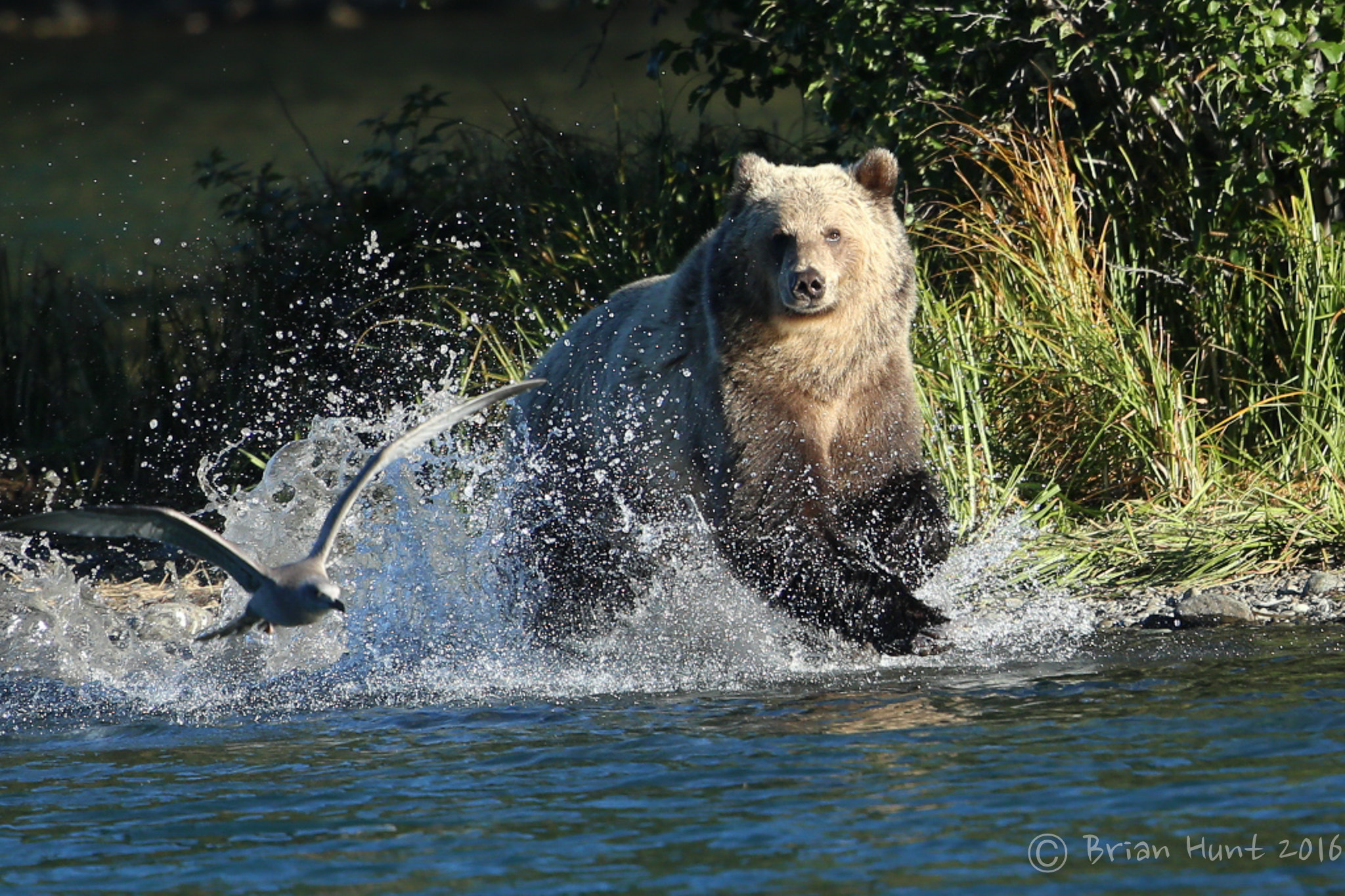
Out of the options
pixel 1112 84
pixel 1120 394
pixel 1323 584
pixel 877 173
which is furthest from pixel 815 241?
pixel 1112 84

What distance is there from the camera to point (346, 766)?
488 cm

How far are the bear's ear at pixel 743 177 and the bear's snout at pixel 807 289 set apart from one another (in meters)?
0.62

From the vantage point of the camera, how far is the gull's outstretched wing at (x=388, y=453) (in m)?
4.59

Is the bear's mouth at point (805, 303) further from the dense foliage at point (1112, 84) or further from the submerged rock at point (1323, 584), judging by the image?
the submerged rock at point (1323, 584)

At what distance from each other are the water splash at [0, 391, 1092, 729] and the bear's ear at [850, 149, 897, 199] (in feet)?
4.39

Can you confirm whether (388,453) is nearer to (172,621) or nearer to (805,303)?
(805,303)

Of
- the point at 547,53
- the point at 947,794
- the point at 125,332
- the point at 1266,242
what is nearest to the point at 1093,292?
the point at 1266,242

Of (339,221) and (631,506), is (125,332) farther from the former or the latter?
(631,506)

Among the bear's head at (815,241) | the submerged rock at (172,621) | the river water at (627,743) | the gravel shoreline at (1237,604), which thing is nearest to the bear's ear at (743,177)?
the bear's head at (815,241)

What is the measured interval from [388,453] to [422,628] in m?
2.11

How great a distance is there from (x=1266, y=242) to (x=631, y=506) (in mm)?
Answer: 3221

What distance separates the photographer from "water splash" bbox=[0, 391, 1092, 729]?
5906mm

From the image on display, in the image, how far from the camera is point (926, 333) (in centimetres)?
779

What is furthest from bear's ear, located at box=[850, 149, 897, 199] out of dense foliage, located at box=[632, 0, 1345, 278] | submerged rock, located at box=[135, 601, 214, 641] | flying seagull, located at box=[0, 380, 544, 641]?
submerged rock, located at box=[135, 601, 214, 641]
